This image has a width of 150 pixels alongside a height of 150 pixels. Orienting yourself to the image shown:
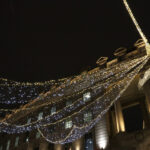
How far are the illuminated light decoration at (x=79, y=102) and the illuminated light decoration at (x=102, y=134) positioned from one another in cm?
48

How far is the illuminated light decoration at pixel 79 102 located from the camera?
68.4ft

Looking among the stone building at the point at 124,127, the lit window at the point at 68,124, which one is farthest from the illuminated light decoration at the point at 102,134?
the lit window at the point at 68,124

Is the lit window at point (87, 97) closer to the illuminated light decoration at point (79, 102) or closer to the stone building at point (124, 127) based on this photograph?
the illuminated light decoration at point (79, 102)

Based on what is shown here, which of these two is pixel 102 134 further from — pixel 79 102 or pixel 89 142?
pixel 79 102

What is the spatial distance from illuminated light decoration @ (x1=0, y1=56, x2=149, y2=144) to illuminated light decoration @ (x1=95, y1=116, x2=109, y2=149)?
476mm

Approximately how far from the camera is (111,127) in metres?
20.4

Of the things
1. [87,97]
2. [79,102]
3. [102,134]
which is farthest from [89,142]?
[87,97]

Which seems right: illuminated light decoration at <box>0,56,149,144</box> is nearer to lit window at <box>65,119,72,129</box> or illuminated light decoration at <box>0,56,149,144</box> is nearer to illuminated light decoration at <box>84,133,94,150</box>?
lit window at <box>65,119,72,129</box>

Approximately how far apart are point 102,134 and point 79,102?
17.0 feet

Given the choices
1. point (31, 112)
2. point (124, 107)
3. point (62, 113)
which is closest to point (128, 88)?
point (124, 107)

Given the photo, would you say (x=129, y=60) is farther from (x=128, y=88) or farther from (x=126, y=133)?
(x=126, y=133)

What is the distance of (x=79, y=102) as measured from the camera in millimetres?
24281

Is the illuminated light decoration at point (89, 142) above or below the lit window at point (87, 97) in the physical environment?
below

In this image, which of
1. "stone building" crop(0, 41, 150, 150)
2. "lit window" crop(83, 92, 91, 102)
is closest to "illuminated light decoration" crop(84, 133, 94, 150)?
"stone building" crop(0, 41, 150, 150)
